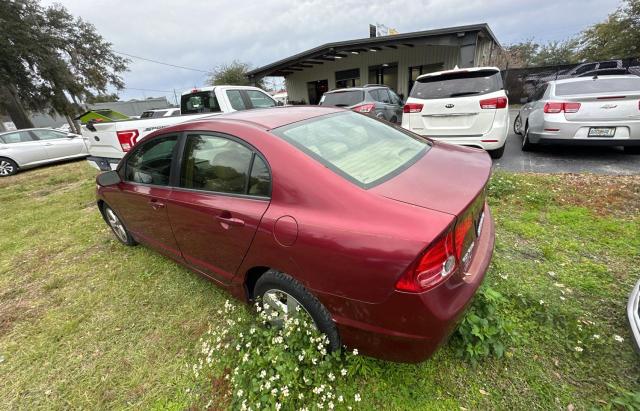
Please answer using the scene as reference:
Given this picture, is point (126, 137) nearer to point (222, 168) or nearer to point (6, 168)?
point (222, 168)

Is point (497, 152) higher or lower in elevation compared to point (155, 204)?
lower

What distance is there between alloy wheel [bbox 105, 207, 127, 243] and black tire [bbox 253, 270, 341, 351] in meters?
2.77

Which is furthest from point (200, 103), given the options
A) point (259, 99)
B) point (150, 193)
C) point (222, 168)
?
point (222, 168)

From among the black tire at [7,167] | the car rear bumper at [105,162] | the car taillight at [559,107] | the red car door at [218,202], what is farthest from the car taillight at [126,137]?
the black tire at [7,167]

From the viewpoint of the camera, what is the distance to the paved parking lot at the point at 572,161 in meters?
4.45

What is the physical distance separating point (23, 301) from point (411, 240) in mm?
3942

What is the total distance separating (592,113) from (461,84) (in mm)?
1864

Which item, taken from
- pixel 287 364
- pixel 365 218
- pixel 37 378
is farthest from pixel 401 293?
pixel 37 378

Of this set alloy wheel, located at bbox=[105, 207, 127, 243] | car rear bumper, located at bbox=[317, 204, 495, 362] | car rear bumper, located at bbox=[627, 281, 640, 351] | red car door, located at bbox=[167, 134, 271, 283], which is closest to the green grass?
alloy wheel, located at bbox=[105, 207, 127, 243]

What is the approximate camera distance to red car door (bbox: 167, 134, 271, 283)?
183 cm

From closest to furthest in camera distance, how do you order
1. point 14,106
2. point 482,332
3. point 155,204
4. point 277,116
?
point 482,332, point 277,116, point 155,204, point 14,106

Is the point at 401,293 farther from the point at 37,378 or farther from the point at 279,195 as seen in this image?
the point at 37,378

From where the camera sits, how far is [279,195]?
5.56 ft

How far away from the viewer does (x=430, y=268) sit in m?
1.33
